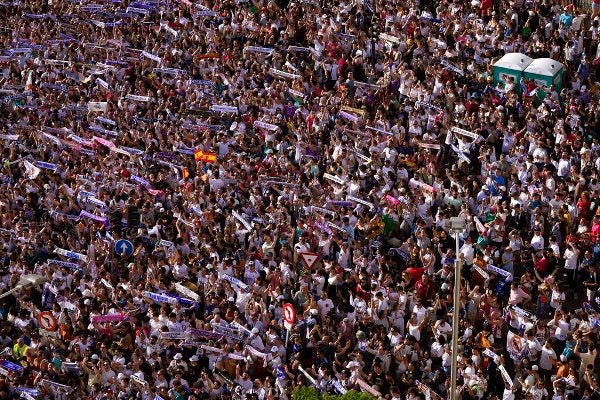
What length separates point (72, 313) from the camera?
31.2 m

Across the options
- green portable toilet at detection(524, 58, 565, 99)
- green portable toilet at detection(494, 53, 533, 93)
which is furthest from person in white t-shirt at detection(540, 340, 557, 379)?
green portable toilet at detection(494, 53, 533, 93)

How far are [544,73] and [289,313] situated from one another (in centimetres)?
987

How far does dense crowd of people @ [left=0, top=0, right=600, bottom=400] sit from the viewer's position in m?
27.9

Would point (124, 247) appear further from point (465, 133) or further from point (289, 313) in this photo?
point (465, 133)

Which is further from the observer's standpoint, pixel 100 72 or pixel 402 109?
pixel 100 72

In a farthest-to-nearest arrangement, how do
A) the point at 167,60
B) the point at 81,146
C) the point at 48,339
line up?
the point at 167,60
the point at 81,146
the point at 48,339

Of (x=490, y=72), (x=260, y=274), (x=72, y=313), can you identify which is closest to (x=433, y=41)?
(x=490, y=72)

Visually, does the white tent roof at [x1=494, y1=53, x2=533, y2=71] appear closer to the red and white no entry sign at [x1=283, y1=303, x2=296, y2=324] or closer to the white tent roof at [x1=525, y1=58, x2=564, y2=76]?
the white tent roof at [x1=525, y1=58, x2=564, y2=76]

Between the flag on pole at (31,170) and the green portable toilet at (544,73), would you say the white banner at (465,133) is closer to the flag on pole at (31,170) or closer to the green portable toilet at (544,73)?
the green portable toilet at (544,73)

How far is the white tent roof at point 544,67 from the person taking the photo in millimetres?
33781

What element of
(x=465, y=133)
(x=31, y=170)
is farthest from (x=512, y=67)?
(x=31, y=170)

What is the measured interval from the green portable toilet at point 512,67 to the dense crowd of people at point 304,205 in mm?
309

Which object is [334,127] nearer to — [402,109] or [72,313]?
[402,109]

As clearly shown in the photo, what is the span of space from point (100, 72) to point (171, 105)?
136 inches
